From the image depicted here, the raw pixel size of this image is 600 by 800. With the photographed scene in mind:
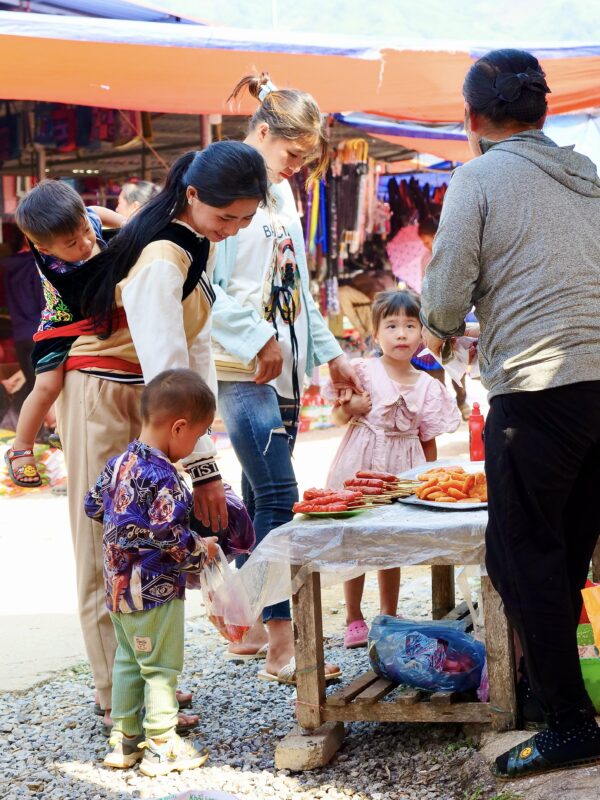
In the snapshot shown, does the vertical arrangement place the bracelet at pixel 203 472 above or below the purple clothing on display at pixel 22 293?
below

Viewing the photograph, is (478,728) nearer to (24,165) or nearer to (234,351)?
(234,351)

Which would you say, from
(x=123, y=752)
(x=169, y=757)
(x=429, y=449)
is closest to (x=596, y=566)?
(x=429, y=449)

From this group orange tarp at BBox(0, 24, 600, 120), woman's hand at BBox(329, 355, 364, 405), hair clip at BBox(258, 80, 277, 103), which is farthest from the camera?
orange tarp at BBox(0, 24, 600, 120)

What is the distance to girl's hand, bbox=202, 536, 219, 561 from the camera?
3387mm

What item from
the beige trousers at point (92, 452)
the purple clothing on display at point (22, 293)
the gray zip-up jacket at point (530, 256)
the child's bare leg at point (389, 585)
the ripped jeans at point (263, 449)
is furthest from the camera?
the purple clothing on display at point (22, 293)

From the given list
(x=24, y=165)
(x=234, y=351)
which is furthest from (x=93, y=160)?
(x=234, y=351)

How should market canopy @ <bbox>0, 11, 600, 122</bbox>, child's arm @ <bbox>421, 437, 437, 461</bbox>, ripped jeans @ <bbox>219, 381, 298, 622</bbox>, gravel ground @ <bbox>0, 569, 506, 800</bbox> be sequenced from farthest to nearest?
market canopy @ <bbox>0, 11, 600, 122</bbox>
child's arm @ <bbox>421, 437, 437, 461</bbox>
ripped jeans @ <bbox>219, 381, 298, 622</bbox>
gravel ground @ <bbox>0, 569, 506, 800</bbox>

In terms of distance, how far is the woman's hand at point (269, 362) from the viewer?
13.1 feet

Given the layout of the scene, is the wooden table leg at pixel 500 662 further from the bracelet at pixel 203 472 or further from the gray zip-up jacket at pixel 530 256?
the bracelet at pixel 203 472

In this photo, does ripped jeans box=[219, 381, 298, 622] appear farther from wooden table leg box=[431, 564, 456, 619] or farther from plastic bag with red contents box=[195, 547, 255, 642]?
wooden table leg box=[431, 564, 456, 619]

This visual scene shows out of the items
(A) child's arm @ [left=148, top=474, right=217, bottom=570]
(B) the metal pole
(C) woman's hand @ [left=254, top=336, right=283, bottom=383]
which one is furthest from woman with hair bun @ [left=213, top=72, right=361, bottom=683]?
(B) the metal pole

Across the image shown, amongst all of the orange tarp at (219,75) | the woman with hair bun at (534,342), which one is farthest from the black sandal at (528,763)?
the orange tarp at (219,75)

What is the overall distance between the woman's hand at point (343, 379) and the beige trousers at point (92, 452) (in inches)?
48.5

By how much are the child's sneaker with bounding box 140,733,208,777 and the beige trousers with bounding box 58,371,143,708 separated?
0.38 meters
